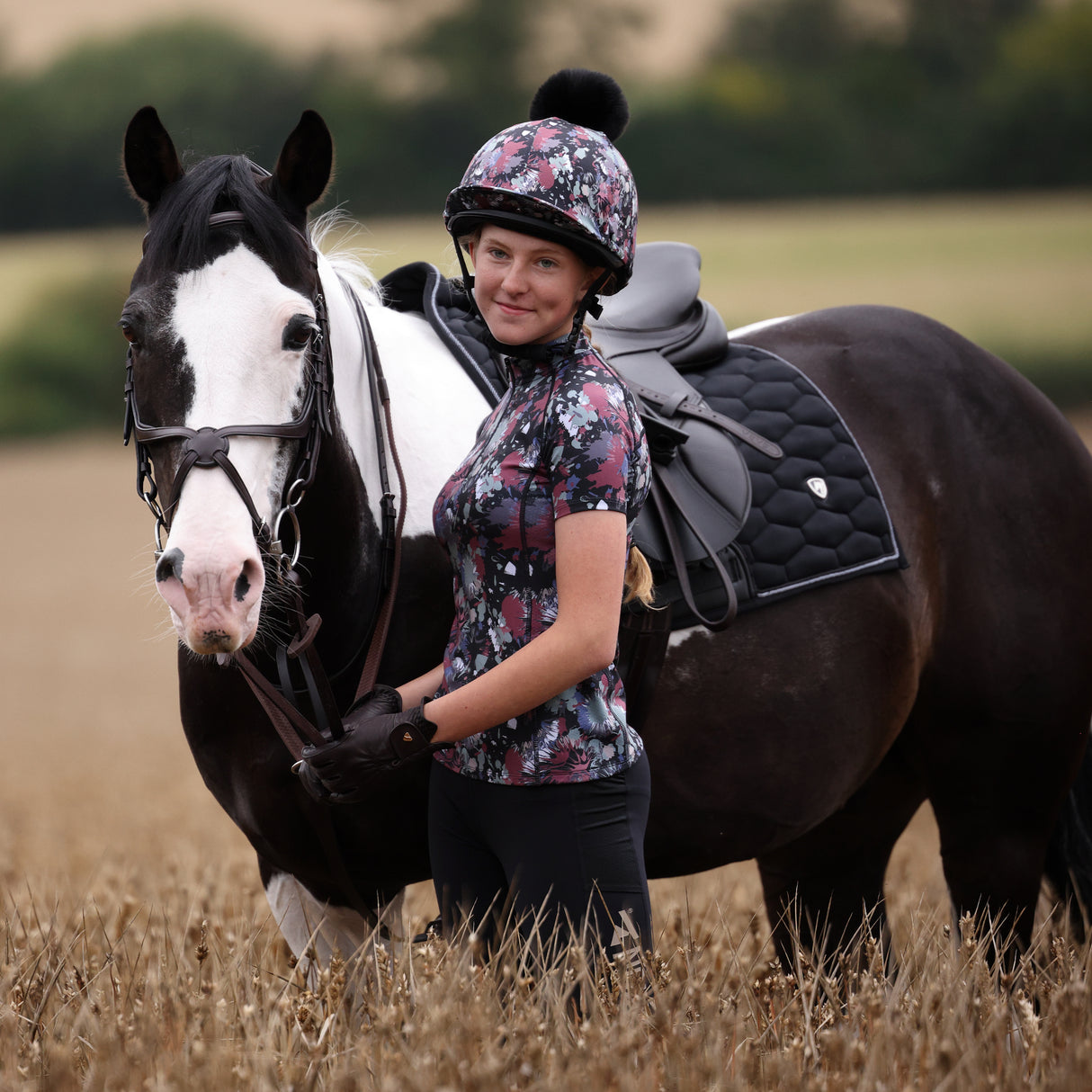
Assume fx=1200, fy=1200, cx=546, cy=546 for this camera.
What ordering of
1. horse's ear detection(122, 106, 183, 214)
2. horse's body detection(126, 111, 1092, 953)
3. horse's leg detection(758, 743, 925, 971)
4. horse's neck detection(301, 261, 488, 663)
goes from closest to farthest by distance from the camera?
horse's body detection(126, 111, 1092, 953)
horse's ear detection(122, 106, 183, 214)
horse's neck detection(301, 261, 488, 663)
horse's leg detection(758, 743, 925, 971)

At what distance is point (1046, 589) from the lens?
321 cm

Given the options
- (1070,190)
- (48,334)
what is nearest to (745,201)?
(1070,190)

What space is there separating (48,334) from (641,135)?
57.8 ft

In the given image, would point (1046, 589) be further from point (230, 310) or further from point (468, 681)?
point (230, 310)

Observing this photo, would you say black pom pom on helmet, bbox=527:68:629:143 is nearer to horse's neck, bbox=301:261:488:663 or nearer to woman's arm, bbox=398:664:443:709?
horse's neck, bbox=301:261:488:663

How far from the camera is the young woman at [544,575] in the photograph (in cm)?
187

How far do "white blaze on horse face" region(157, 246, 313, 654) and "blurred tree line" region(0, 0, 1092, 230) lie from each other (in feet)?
93.5

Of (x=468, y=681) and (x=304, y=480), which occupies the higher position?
(x=304, y=480)

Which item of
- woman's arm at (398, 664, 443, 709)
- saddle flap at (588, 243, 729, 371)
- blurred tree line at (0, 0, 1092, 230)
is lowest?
woman's arm at (398, 664, 443, 709)

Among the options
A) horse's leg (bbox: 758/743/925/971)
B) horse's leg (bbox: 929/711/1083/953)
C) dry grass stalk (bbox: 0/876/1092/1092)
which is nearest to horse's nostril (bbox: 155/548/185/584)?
dry grass stalk (bbox: 0/876/1092/1092)

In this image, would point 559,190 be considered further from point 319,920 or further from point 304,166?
point 319,920

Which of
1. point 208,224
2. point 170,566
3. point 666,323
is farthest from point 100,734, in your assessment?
point 170,566

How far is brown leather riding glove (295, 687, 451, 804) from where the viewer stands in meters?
1.93

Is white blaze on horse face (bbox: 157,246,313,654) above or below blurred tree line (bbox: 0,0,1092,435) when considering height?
below
